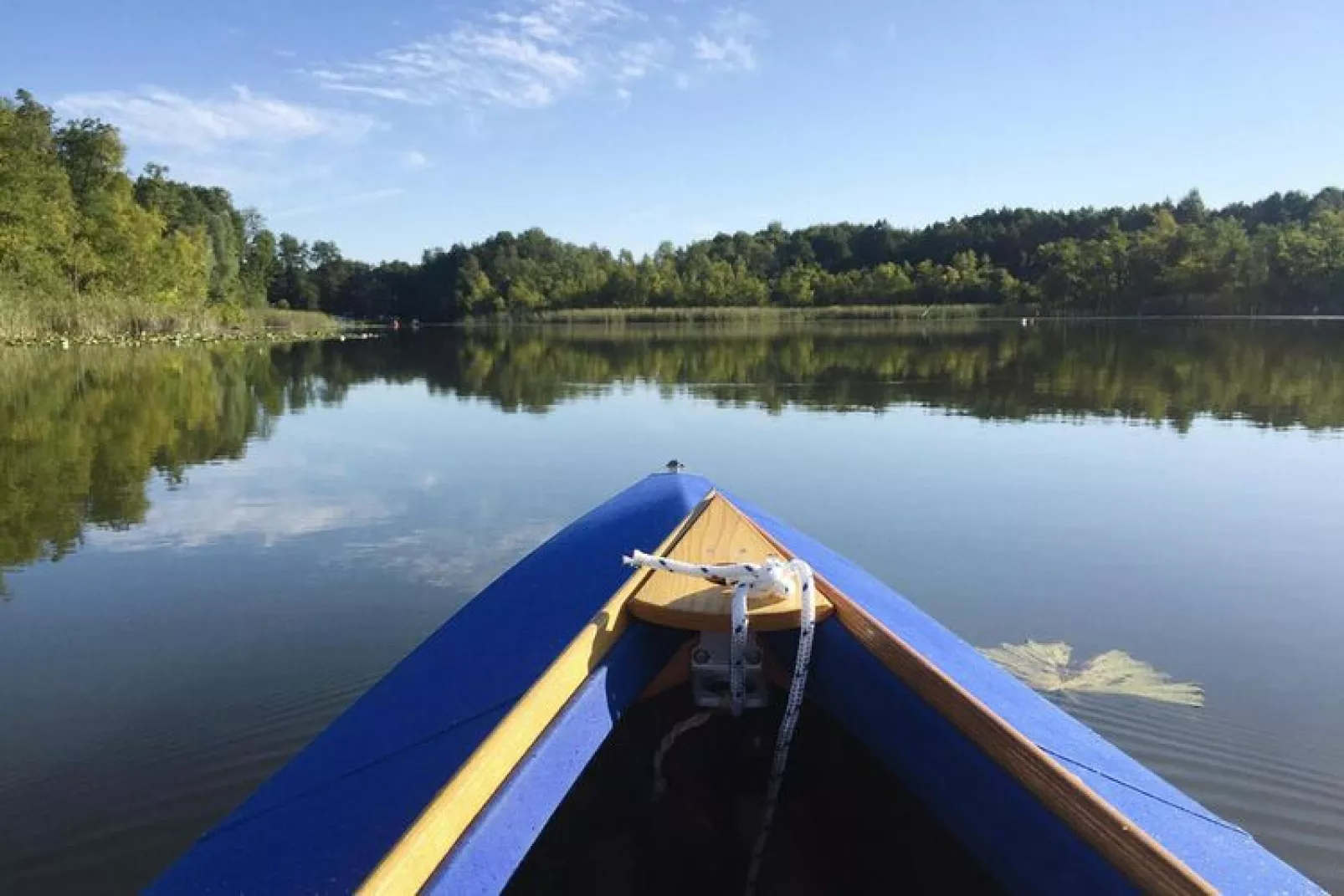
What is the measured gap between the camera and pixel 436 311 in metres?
112

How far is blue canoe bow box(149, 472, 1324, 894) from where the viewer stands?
5.51 feet

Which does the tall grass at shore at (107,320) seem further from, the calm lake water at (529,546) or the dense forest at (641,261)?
the calm lake water at (529,546)

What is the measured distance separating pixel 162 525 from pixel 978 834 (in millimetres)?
7573

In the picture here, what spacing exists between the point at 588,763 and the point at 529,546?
4.71 m

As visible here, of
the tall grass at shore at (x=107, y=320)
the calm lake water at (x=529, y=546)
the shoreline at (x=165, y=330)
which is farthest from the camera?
the shoreline at (x=165, y=330)

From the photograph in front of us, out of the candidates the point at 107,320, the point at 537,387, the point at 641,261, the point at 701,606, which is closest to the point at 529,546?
the point at 701,606

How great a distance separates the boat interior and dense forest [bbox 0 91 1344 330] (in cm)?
3559

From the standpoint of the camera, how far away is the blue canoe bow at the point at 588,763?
1681 millimetres

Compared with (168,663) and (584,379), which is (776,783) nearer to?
(168,663)

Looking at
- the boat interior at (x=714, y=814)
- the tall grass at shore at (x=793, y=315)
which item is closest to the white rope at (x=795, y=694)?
the boat interior at (x=714, y=814)

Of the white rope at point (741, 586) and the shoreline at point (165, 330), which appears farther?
the shoreline at point (165, 330)

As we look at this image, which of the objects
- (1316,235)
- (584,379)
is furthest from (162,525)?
(1316,235)

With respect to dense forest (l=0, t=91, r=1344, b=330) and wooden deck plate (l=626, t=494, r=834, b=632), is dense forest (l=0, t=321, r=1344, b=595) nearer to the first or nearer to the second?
wooden deck plate (l=626, t=494, r=834, b=632)

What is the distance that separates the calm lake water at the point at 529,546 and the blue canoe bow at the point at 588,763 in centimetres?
135
